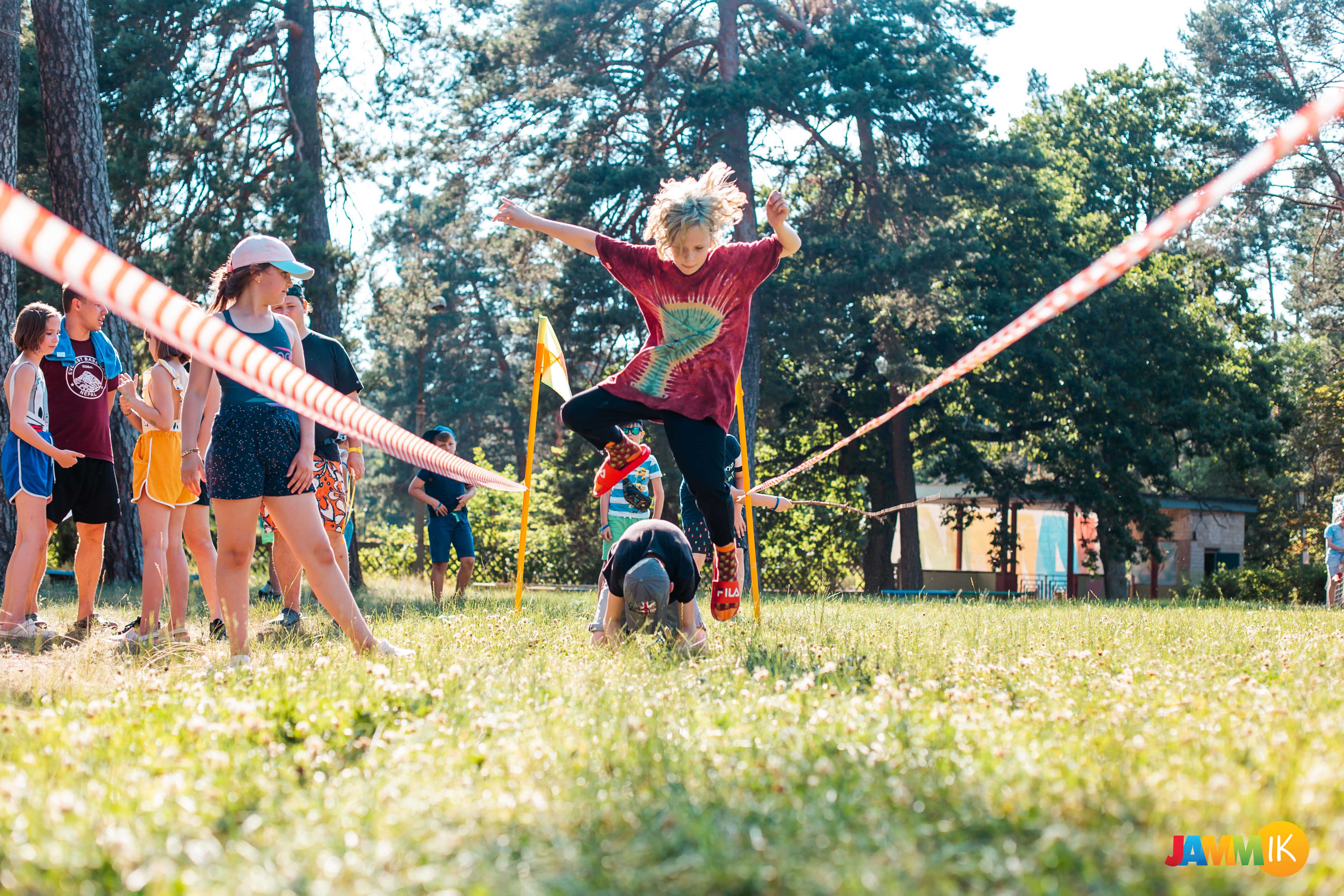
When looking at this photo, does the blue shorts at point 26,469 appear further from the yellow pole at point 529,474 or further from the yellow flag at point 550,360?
the yellow flag at point 550,360

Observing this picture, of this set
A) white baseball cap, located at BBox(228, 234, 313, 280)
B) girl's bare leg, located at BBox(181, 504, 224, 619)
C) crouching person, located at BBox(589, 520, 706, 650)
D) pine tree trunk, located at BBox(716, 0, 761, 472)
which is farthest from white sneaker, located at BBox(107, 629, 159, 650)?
pine tree trunk, located at BBox(716, 0, 761, 472)

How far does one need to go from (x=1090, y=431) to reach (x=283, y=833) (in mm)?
24140

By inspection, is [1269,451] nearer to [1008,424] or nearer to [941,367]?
[1008,424]

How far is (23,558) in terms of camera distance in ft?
19.2

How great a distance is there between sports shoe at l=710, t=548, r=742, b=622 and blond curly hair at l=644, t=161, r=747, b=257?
1.58 meters

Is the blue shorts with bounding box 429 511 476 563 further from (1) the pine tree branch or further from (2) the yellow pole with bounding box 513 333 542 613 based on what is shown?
(1) the pine tree branch

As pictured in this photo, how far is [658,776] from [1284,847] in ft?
4.28

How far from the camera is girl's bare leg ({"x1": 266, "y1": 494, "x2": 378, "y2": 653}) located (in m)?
4.53

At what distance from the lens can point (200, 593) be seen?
12023 millimetres

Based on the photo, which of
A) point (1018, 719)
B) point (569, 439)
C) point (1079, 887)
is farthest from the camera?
point (569, 439)

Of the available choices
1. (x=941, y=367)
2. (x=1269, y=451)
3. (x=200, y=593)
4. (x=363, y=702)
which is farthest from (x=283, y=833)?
(x=1269, y=451)

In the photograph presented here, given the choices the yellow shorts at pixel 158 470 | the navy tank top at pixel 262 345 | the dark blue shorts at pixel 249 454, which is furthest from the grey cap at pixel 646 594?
the yellow shorts at pixel 158 470

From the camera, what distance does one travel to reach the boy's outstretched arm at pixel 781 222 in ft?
15.8

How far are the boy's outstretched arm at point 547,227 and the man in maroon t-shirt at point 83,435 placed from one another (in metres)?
2.66
